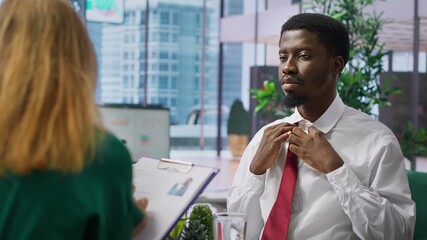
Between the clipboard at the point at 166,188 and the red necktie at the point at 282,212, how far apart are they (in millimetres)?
525

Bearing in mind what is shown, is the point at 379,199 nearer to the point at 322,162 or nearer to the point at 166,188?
the point at 322,162

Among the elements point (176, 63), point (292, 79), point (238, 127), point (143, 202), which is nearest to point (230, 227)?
point (143, 202)

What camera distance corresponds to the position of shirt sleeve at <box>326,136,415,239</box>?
165cm

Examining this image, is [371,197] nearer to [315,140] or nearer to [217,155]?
[315,140]

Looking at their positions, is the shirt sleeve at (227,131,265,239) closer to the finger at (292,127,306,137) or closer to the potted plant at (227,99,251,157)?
the finger at (292,127,306,137)

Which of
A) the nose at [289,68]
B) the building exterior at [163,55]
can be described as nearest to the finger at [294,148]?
the nose at [289,68]

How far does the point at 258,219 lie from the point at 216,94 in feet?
30.5

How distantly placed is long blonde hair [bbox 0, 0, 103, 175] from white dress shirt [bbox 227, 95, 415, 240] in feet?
3.18

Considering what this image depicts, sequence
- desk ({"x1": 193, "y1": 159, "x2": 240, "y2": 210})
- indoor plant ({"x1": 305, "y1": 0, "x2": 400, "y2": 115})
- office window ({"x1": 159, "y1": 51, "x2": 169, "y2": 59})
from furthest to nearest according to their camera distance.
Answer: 1. office window ({"x1": 159, "y1": 51, "x2": 169, "y2": 59})
2. indoor plant ({"x1": 305, "y1": 0, "x2": 400, "y2": 115})
3. desk ({"x1": 193, "y1": 159, "x2": 240, "y2": 210})

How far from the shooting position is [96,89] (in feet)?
3.19

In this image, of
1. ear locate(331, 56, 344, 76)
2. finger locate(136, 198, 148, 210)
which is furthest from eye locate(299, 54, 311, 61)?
finger locate(136, 198, 148, 210)

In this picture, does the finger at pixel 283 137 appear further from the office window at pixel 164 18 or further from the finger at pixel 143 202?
the office window at pixel 164 18

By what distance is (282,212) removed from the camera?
69.6 inches

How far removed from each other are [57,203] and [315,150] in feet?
3.30
